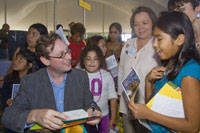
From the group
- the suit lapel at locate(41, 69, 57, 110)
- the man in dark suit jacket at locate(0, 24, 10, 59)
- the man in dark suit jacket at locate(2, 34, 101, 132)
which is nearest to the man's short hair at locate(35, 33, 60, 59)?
the man in dark suit jacket at locate(2, 34, 101, 132)

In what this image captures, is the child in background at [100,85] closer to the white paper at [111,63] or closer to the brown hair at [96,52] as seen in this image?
the brown hair at [96,52]

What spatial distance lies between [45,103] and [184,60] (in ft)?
3.51

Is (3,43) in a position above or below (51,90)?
above

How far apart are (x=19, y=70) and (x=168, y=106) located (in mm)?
1887

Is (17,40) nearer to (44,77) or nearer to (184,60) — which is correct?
(44,77)

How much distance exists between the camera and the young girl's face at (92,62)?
2.45 meters

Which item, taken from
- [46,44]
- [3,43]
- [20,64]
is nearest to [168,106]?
[46,44]

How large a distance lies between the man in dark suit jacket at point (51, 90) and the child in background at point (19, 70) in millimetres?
811

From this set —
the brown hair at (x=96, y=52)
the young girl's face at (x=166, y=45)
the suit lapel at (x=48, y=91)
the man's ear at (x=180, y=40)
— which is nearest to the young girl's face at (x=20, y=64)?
the brown hair at (x=96, y=52)

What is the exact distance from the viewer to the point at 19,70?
7.70 feet

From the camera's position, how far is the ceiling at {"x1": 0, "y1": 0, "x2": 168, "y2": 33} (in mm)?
8867

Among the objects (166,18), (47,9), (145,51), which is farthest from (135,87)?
(47,9)

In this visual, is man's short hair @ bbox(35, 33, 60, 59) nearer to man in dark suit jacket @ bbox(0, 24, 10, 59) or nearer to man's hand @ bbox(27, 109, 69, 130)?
man's hand @ bbox(27, 109, 69, 130)

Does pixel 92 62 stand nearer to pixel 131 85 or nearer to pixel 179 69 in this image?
pixel 131 85
